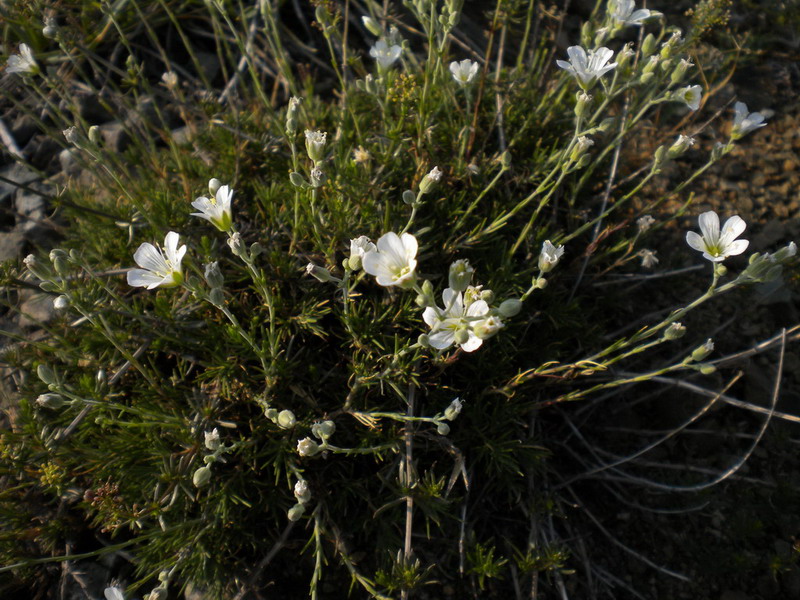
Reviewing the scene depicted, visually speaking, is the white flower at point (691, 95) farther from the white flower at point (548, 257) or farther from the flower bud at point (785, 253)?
the white flower at point (548, 257)

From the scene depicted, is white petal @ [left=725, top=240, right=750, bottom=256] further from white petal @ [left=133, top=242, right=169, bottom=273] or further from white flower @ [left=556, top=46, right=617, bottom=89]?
white petal @ [left=133, top=242, right=169, bottom=273]

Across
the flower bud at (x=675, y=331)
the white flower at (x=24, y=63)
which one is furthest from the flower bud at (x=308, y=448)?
the white flower at (x=24, y=63)

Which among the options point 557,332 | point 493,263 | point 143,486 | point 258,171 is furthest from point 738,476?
point 258,171

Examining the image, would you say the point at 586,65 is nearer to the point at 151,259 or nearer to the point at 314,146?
the point at 314,146

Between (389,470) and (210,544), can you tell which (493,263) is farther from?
(210,544)

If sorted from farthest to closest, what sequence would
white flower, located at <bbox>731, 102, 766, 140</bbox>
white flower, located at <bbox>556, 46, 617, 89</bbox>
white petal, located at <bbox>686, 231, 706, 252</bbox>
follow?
white flower, located at <bbox>731, 102, 766, 140</bbox> → white flower, located at <bbox>556, 46, 617, 89</bbox> → white petal, located at <bbox>686, 231, 706, 252</bbox>

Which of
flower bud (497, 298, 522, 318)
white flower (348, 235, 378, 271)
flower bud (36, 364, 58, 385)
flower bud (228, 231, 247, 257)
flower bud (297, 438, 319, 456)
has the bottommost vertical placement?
flower bud (297, 438, 319, 456)

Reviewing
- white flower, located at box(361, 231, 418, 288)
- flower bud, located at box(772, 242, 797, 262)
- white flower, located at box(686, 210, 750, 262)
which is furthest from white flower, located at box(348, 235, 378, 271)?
flower bud, located at box(772, 242, 797, 262)
